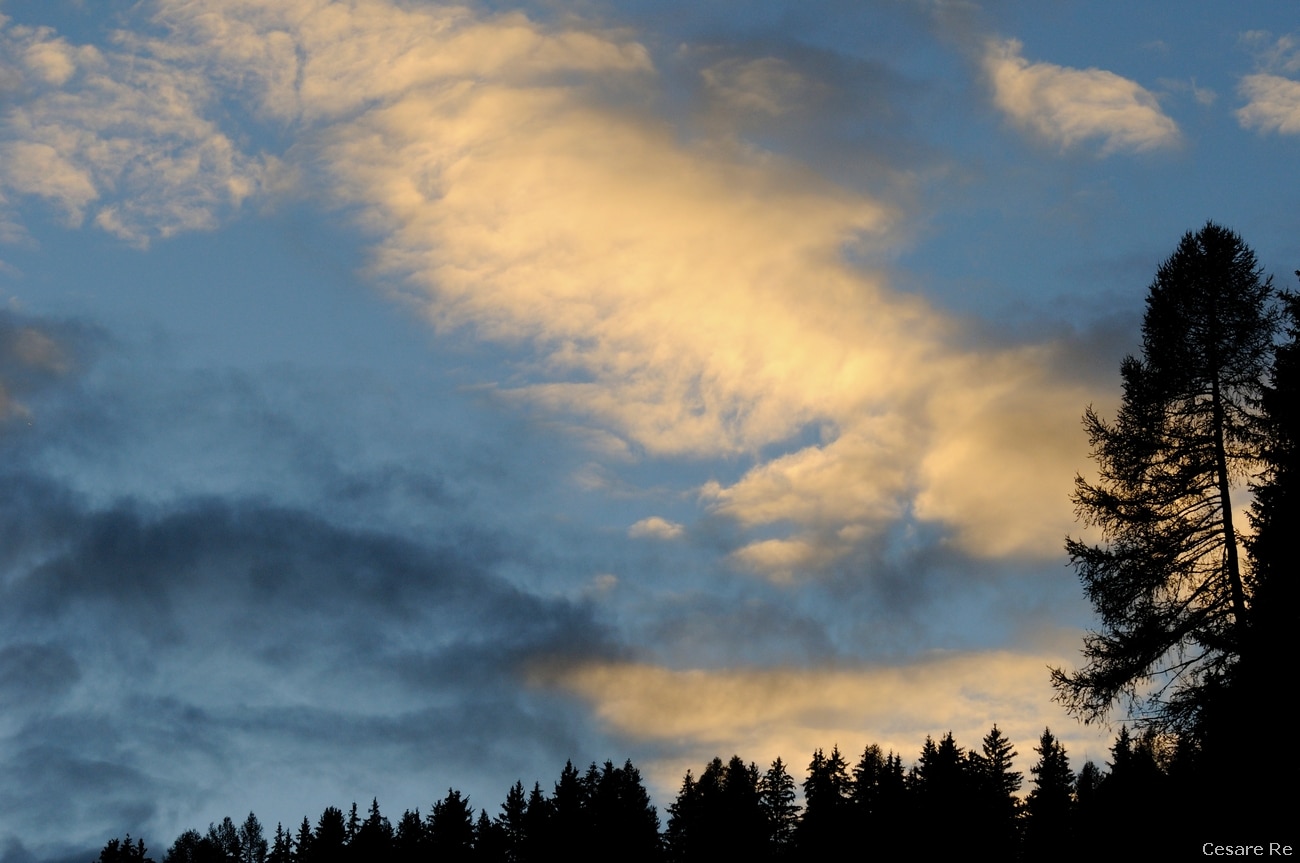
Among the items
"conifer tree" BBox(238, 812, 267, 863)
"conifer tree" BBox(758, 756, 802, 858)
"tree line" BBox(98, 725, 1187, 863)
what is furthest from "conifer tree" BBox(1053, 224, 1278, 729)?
"conifer tree" BBox(238, 812, 267, 863)

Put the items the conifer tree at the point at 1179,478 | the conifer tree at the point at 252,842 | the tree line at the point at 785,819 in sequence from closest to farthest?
the conifer tree at the point at 1179,478, the tree line at the point at 785,819, the conifer tree at the point at 252,842

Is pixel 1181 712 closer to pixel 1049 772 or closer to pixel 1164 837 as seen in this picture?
pixel 1164 837

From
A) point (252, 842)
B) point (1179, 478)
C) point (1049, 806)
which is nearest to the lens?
point (1179, 478)

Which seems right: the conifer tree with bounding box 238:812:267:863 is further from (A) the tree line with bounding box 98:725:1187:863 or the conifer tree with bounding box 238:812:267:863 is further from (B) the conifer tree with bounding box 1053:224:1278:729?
(B) the conifer tree with bounding box 1053:224:1278:729

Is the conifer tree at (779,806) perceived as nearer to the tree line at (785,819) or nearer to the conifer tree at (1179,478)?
the tree line at (785,819)

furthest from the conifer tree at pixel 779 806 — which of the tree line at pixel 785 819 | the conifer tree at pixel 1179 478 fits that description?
the conifer tree at pixel 1179 478

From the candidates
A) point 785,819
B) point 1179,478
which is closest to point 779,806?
point 785,819

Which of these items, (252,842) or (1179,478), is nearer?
(1179,478)

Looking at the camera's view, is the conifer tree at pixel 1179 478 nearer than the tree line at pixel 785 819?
Yes

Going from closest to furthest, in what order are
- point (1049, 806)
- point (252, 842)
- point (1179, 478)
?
point (1179, 478) → point (1049, 806) → point (252, 842)

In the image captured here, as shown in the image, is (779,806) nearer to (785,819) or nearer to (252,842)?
(785,819)

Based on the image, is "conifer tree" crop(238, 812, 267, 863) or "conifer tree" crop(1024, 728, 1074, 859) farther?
"conifer tree" crop(238, 812, 267, 863)

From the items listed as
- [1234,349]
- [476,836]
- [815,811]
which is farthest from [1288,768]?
[476,836]

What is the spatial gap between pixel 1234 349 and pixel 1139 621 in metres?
7.14
